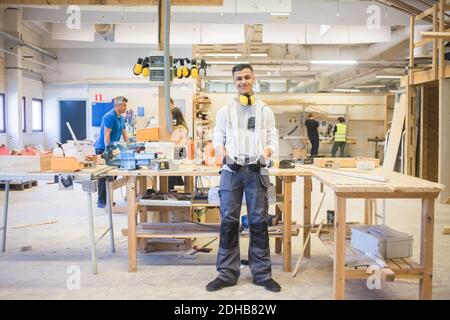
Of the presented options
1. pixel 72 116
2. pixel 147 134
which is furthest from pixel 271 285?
pixel 72 116

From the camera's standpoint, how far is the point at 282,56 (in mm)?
12773

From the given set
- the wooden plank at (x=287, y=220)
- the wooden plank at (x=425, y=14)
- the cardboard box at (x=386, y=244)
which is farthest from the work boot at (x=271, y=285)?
the wooden plank at (x=425, y=14)

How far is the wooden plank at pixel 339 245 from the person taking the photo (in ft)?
10.0

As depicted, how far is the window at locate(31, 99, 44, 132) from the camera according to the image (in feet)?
41.3

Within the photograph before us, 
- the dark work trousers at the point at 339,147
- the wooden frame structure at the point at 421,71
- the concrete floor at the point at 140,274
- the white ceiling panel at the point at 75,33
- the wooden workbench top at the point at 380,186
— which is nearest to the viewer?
the wooden workbench top at the point at 380,186

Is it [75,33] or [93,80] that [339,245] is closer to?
[75,33]

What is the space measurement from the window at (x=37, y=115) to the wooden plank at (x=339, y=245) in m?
11.1

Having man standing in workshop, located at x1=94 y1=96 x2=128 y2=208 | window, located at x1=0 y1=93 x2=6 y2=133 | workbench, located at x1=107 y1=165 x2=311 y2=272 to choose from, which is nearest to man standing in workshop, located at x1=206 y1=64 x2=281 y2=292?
workbench, located at x1=107 y1=165 x2=311 y2=272

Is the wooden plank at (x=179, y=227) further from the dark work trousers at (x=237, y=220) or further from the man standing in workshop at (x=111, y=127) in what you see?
the man standing in workshop at (x=111, y=127)

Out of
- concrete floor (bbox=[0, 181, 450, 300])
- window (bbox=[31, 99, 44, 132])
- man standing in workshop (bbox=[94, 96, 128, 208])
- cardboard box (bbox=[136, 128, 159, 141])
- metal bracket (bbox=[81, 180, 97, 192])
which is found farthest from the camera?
window (bbox=[31, 99, 44, 132])

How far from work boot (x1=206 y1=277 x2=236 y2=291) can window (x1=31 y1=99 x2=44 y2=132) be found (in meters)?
10.4

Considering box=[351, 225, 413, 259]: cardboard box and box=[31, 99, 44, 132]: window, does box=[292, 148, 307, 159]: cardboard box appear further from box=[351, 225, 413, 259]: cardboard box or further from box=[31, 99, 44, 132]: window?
box=[351, 225, 413, 259]: cardboard box
